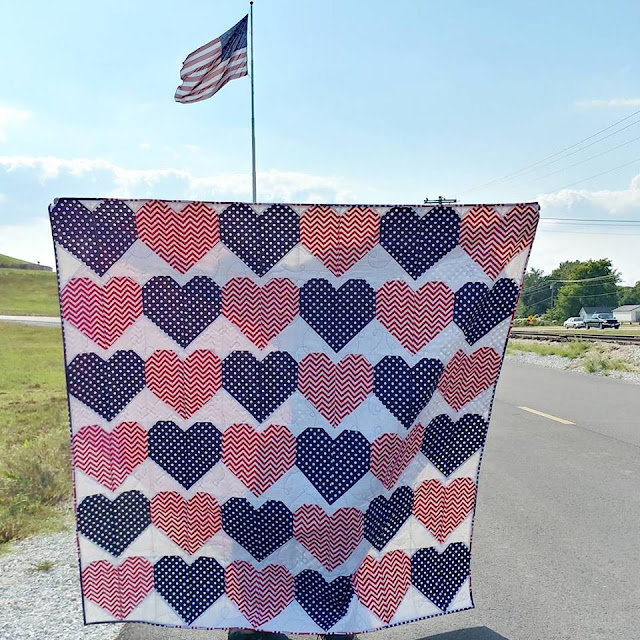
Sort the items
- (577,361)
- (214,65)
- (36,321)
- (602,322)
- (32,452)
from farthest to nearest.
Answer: (602,322)
(36,321)
(577,361)
(214,65)
(32,452)

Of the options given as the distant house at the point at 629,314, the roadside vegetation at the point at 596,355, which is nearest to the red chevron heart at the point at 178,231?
the roadside vegetation at the point at 596,355

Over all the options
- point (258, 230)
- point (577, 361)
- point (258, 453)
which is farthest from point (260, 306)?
point (577, 361)

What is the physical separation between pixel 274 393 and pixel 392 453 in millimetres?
563

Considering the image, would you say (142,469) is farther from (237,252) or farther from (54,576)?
(54,576)

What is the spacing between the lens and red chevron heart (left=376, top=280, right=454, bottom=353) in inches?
100

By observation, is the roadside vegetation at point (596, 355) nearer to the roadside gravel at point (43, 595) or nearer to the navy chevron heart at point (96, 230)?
the roadside gravel at point (43, 595)

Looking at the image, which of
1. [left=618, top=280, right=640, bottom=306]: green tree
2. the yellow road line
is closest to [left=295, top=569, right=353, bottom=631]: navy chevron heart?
the yellow road line

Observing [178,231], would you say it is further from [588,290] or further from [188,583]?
[588,290]

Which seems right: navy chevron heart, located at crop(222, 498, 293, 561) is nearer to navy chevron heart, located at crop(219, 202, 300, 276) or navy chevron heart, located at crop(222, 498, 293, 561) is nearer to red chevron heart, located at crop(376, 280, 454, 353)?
red chevron heart, located at crop(376, 280, 454, 353)

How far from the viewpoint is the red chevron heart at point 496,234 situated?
2516mm

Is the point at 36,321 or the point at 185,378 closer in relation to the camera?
the point at 185,378

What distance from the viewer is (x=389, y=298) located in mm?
2543

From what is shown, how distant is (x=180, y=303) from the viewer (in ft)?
8.12

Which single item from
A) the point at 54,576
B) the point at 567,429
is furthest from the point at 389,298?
the point at 567,429
